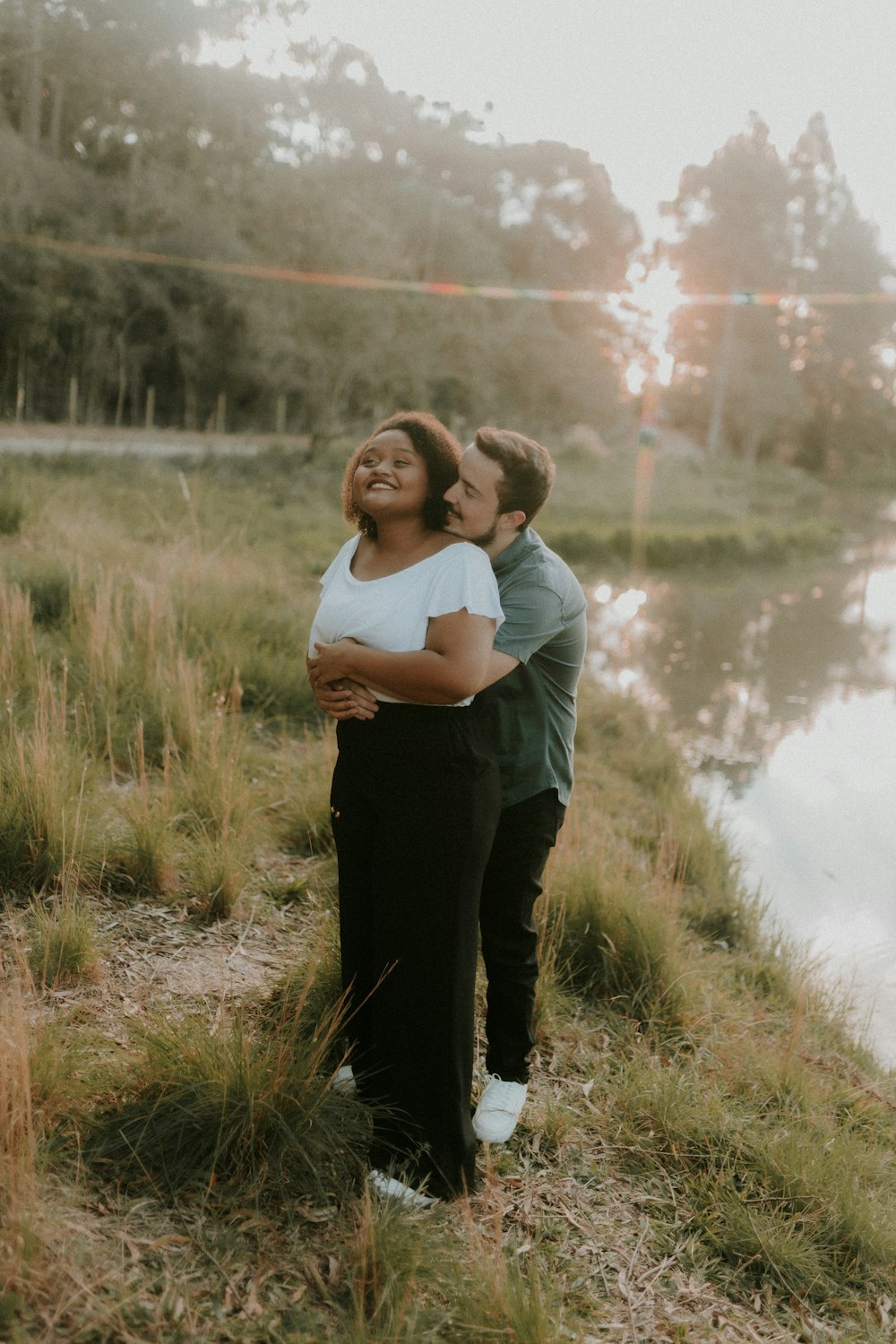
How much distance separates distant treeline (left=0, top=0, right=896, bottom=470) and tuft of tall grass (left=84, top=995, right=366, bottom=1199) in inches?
380

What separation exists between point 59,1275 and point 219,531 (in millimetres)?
8688

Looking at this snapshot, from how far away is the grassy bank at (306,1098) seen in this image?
2.10 m

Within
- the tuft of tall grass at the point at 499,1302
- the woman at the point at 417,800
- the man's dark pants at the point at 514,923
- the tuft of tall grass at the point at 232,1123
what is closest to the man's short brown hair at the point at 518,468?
the woman at the point at 417,800

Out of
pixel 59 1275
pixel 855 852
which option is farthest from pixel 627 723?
pixel 59 1275

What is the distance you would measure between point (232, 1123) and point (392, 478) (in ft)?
4.79

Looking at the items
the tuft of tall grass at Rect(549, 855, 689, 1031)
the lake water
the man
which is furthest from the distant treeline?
the man

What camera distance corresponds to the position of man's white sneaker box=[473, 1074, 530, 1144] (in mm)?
2795

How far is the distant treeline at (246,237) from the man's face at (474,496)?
369 inches

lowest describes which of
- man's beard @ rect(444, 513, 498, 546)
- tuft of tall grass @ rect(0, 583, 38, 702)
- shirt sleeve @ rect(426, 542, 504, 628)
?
tuft of tall grass @ rect(0, 583, 38, 702)

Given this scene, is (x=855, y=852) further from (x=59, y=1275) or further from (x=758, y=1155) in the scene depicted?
(x=59, y=1275)

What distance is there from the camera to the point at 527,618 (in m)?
2.55

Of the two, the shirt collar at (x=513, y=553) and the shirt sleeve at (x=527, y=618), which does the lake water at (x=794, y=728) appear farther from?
the shirt collar at (x=513, y=553)

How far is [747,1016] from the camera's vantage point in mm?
3898

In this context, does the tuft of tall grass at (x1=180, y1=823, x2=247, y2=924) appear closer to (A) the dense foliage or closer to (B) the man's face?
(B) the man's face
